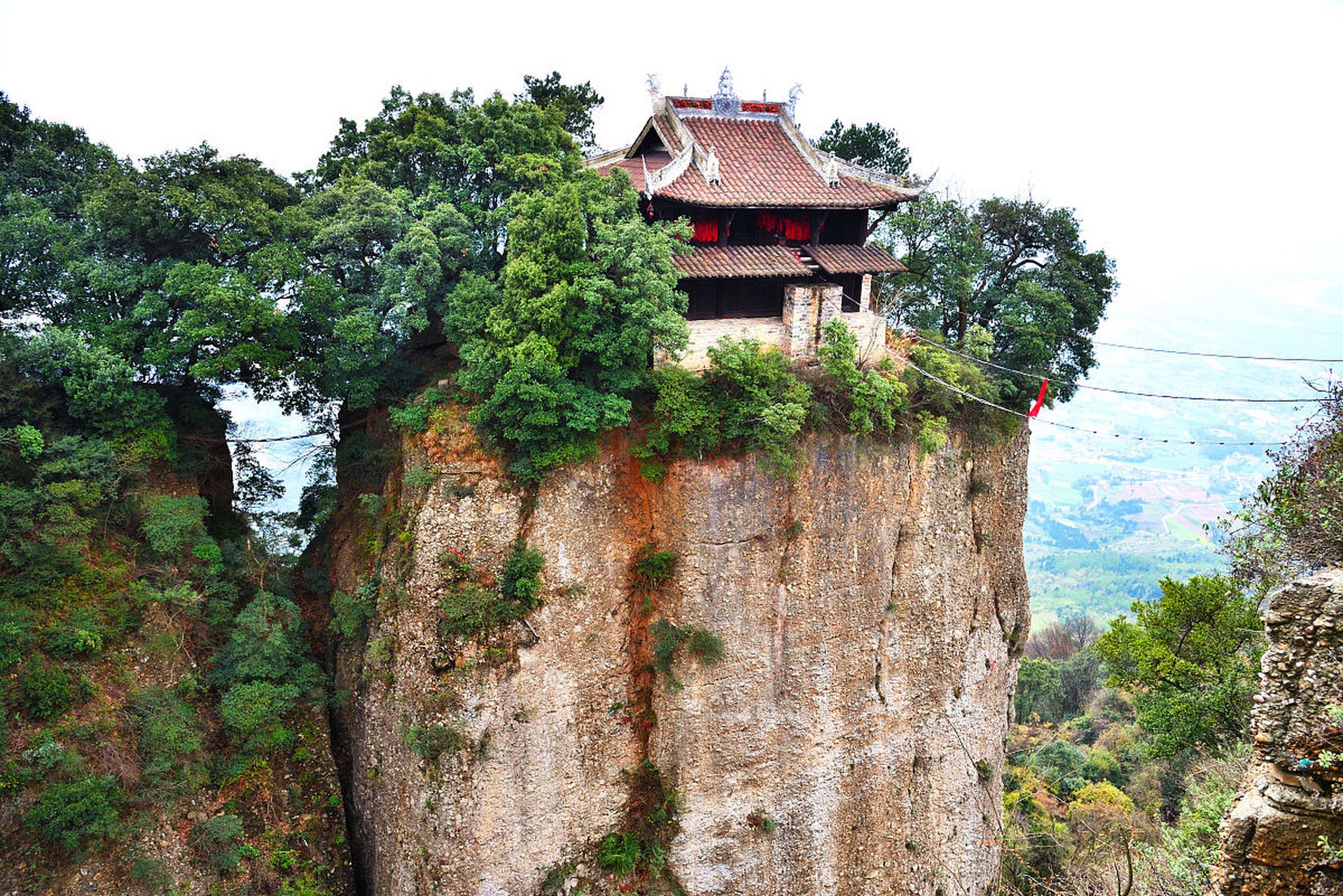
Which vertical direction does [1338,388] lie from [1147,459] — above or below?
above

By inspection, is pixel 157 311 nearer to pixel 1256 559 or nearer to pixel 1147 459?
pixel 1256 559

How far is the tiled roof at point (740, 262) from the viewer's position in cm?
2027

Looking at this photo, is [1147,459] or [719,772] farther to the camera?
[1147,459]

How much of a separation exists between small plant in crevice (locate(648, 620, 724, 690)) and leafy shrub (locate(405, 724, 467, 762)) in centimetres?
491

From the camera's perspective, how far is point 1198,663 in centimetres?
2047

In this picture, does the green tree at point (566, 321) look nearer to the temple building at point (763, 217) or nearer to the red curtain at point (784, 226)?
the temple building at point (763, 217)

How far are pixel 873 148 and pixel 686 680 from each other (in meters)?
20.9

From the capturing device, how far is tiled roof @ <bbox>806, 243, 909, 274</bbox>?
872 inches

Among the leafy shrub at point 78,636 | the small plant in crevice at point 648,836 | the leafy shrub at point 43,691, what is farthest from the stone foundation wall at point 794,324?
the leafy shrub at point 43,691

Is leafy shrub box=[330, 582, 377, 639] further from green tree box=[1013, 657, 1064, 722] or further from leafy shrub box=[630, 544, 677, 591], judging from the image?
green tree box=[1013, 657, 1064, 722]

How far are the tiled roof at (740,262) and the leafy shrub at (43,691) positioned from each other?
16069mm

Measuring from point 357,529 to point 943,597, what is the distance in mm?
16216

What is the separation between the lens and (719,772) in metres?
20.5

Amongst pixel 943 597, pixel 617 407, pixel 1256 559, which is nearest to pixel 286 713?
pixel 617 407
